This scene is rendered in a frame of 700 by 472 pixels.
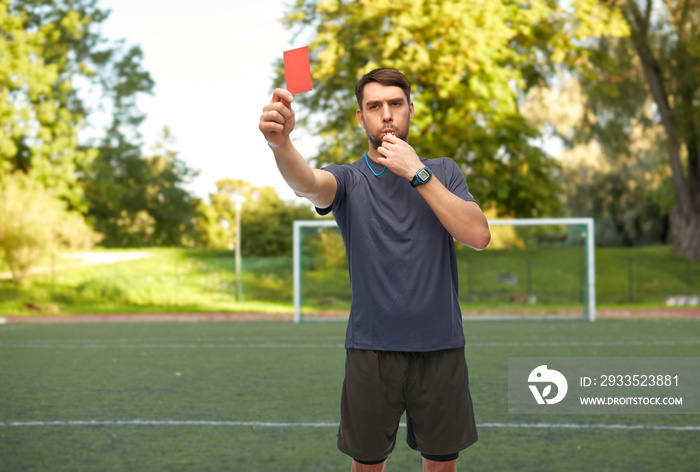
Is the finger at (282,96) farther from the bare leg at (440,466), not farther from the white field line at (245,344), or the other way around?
the white field line at (245,344)

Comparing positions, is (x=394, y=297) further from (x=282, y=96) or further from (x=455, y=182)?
(x=282, y=96)

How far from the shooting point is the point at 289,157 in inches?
101

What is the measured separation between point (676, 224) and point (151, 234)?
24833 millimetres

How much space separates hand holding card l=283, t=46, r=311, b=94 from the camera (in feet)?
8.25

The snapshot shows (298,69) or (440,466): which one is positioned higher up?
(298,69)

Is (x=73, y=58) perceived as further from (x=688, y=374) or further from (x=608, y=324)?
(x=688, y=374)

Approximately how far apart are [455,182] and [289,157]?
0.60 m

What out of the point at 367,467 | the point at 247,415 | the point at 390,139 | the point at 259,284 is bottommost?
the point at 259,284

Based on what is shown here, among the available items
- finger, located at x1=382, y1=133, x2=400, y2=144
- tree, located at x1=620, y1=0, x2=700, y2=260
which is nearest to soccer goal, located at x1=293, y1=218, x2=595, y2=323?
tree, located at x1=620, y1=0, x2=700, y2=260

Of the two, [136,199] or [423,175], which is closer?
[423,175]

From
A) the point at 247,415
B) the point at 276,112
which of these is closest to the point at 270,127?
the point at 276,112

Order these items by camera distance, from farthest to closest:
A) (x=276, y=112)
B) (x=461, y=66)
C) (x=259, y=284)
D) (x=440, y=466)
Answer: (x=259, y=284) → (x=461, y=66) → (x=440, y=466) → (x=276, y=112)

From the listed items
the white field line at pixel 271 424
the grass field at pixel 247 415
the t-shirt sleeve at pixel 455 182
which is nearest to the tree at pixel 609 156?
the grass field at pixel 247 415

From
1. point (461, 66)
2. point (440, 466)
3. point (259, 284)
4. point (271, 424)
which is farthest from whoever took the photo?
point (259, 284)
